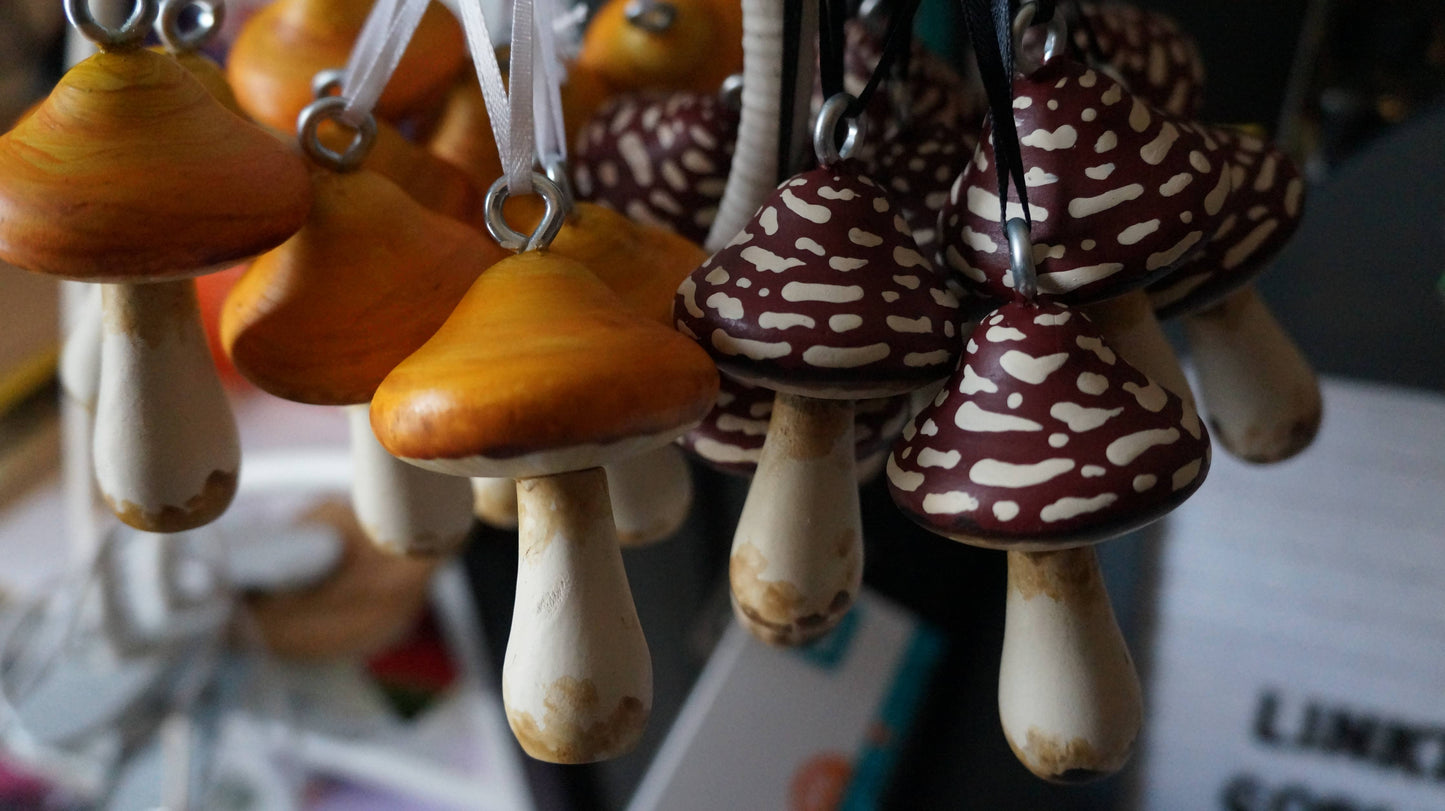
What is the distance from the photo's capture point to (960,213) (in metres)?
0.27

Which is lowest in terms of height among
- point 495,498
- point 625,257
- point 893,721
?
point 893,721

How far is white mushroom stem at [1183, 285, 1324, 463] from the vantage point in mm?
351

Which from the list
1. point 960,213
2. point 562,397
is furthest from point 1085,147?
point 562,397

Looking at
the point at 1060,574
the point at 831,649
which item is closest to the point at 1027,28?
the point at 1060,574

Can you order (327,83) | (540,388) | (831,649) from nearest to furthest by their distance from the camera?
(540,388) → (327,83) → (831,649)

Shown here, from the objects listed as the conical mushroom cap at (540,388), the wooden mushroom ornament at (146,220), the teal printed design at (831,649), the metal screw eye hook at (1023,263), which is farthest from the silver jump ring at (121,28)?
the teal printed design at (831,649)

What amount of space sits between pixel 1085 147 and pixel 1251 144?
91mm

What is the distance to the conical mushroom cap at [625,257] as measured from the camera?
284 mm

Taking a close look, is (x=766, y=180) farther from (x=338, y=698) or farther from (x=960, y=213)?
(x=338, y=698)

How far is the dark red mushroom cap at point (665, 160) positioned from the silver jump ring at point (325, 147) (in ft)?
0.24

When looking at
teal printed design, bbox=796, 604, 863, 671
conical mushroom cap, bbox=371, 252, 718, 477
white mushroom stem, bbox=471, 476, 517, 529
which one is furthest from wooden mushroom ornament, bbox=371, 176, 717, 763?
teal printed design, bbox=796, 604, 863, 671

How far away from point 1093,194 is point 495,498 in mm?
→ 212

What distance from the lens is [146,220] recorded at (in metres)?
0.24

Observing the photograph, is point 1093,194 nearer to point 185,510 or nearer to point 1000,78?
point 1000,78
